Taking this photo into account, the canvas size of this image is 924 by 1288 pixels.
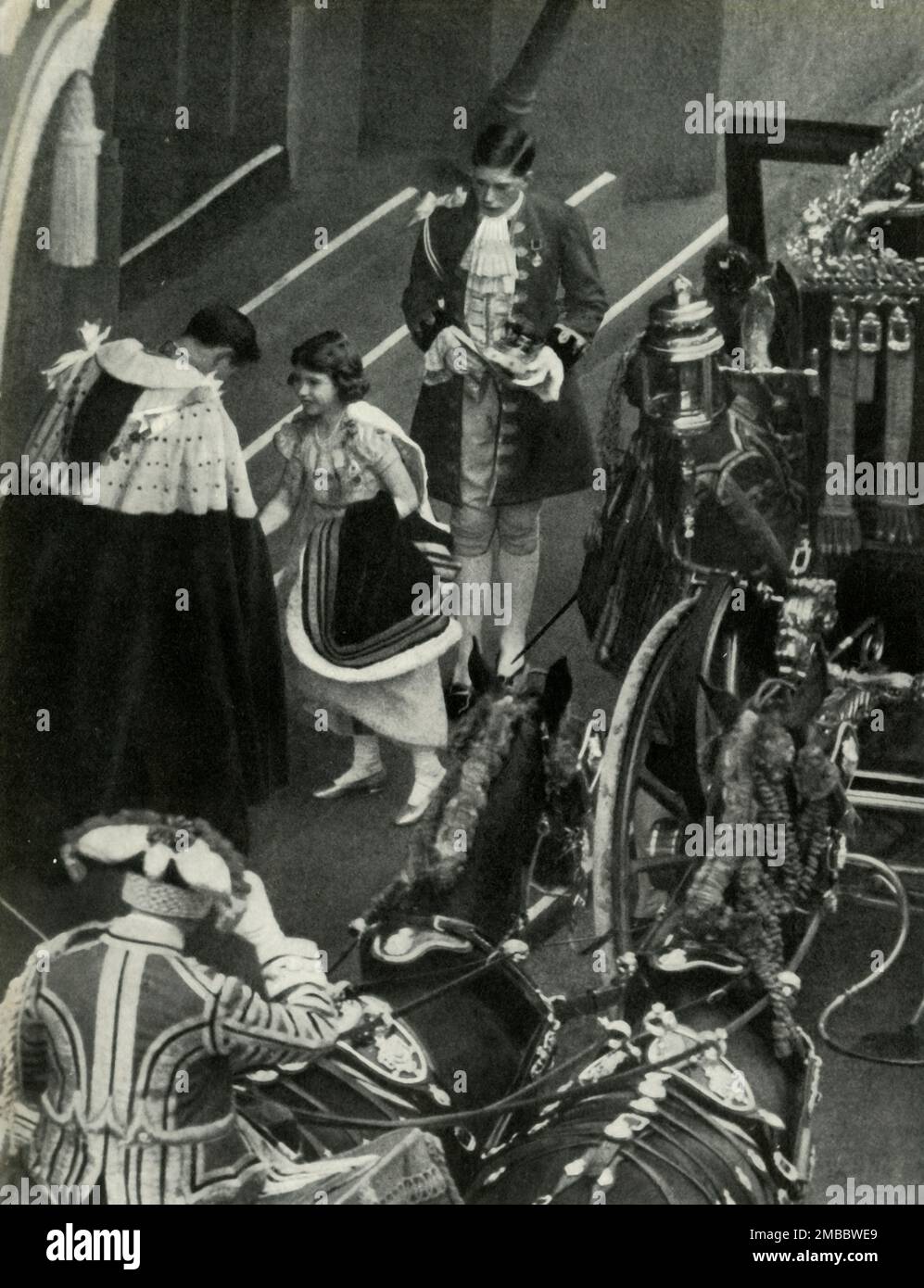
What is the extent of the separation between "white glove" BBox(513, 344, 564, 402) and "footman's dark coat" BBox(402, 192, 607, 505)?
3cm

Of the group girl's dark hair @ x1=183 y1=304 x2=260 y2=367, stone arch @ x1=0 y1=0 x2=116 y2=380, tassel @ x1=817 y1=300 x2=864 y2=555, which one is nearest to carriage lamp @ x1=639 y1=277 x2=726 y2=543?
tassel @ x1=817 y1=300 x2=864 y2=555

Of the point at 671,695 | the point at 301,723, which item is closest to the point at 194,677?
the point at 301,723

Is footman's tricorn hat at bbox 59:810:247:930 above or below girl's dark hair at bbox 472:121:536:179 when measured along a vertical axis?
below

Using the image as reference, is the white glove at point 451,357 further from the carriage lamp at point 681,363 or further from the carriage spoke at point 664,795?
the carriage spoke at point 664,795

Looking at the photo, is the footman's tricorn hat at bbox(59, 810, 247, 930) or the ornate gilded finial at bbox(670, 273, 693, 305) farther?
the ornate gilded finial at bbox(670, 273, 693, 305)

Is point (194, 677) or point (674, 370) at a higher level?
point (674, 370)

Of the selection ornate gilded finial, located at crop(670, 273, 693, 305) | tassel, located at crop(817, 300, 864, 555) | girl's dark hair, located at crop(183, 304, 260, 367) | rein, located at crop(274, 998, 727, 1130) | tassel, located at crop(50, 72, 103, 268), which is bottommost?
rein, located at crop(274, 998, 727, 1130)

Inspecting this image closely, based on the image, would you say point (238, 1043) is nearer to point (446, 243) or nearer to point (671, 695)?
point (671, 695)

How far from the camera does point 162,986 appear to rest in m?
6.50

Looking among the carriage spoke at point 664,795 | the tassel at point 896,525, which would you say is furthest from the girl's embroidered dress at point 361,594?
the tassel at point 896,525

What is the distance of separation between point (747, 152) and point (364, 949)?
2717 millimetres

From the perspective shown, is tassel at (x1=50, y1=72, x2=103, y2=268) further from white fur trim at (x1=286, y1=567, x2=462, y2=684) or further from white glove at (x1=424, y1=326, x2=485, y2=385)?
white fur trim at (x1=286, y1=567, x2=462, y2=684)

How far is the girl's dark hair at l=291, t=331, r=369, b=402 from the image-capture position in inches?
263

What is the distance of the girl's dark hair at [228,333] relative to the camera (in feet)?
21.9
